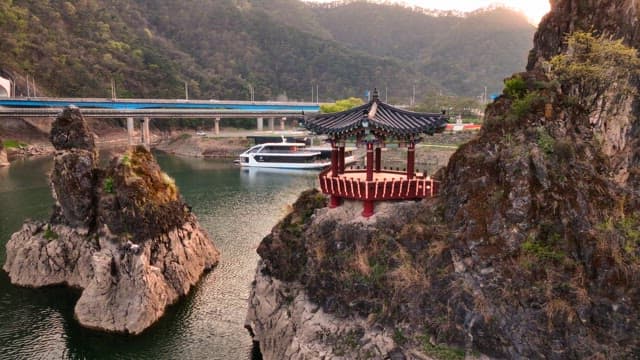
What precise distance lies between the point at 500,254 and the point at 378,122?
866 cm

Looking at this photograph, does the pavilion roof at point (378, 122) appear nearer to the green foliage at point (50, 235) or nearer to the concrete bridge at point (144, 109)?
the green foliage at point (50, 235)

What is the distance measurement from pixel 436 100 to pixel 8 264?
13013cm

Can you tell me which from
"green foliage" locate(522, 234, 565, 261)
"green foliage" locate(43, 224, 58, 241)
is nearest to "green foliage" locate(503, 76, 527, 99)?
"green foliage" locate(522, 234, 565, 261)

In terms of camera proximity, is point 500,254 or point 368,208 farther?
point 368,208

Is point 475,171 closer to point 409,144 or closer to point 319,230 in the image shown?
point 409,144

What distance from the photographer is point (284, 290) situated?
24500mm

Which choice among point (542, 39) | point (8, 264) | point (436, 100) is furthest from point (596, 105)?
Answer: point (436, 100)

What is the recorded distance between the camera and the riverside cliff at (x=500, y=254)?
16984 mm

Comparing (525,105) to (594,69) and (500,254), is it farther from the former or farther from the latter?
(500,254)

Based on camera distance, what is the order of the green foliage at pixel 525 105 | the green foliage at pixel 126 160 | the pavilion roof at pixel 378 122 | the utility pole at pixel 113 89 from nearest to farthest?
the green foliage at pixel 525 105 < the pavilion roof at pixel 378 122 < the green foliage at pixel 126 160 < the utility pole at pixel 113 89

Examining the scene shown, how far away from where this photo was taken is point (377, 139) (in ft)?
77.0

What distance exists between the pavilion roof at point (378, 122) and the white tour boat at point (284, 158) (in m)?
69.0

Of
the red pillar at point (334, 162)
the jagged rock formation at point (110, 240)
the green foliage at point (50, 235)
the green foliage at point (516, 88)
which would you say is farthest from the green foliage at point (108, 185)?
the green foliage at point (516, 88)

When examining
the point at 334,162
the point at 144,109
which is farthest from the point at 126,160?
the point at 144,109
